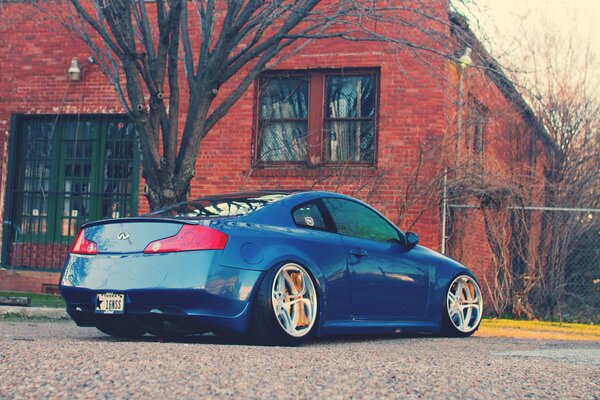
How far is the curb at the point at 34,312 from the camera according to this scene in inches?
453

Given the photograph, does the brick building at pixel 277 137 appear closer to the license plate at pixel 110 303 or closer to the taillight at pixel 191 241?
the taillight at pixel 191 241

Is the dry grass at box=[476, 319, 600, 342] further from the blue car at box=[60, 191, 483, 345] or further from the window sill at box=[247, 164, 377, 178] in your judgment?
the window sill at box=[247, 164, 377, 178]

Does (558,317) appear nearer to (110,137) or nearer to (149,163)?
(149,163)

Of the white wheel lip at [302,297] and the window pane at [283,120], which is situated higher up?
the window pane at [283,120]

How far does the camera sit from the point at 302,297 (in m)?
7.91

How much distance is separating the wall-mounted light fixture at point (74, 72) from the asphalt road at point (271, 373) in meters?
11.1

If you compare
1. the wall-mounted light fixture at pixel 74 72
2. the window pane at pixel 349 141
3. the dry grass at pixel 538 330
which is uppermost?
the wall-mounted light fixture at pixel 74 72

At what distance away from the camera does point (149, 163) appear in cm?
1216

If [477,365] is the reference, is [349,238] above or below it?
above

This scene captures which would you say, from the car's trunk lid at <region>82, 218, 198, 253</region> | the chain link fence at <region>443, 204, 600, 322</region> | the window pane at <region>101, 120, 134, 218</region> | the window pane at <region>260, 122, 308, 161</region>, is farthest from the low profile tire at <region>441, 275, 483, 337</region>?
the window pane at <region>101, 120, 134, 218</region>

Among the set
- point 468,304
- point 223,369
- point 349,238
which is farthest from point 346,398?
point 468,304

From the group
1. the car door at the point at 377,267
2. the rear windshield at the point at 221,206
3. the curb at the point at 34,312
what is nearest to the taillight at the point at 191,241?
the rear windshield at the point at 221,206

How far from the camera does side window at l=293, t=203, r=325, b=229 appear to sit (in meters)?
8.35

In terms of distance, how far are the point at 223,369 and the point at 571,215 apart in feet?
36.7
